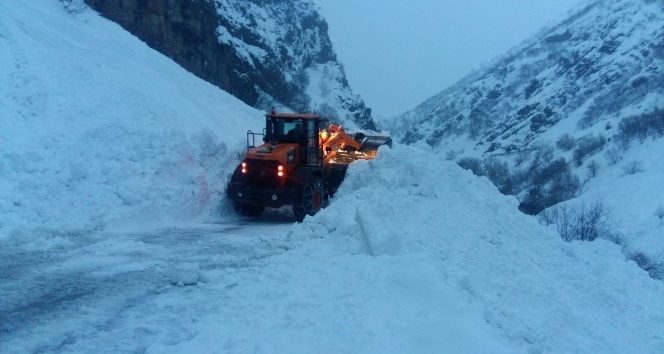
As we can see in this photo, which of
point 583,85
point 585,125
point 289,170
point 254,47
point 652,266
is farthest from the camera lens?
point 583,85

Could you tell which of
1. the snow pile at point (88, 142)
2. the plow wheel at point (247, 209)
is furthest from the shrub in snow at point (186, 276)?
the plow wheel at point (247, 209)

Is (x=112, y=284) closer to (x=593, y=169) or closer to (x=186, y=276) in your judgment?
(x=186, y=276)

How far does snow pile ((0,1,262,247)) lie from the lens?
416 inches

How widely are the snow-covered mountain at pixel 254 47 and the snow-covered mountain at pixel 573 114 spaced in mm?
18947

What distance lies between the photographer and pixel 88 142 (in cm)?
1240

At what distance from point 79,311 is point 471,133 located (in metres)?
174

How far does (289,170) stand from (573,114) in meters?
127

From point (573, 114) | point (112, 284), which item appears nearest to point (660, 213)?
point (112, 284)

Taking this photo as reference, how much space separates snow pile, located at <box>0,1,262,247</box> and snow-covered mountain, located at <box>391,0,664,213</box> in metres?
45.3

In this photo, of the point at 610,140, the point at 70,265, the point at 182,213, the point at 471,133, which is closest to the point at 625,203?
the point at 610,140

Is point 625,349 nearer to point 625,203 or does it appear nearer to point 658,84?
point 625,203

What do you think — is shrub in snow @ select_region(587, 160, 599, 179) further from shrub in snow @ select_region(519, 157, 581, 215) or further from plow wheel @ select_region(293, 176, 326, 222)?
plow wheel @ select_region(293, 176, 326, 222)

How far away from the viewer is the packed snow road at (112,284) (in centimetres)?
575

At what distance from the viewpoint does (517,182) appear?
292 ft
